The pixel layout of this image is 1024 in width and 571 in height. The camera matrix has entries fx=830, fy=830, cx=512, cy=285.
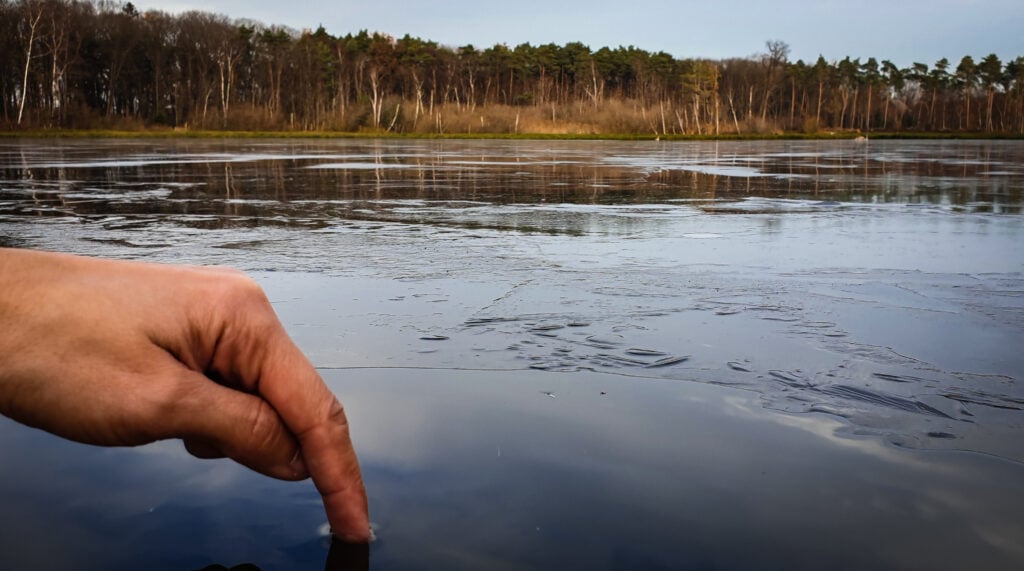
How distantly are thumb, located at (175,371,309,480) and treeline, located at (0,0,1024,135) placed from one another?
71.7 meters

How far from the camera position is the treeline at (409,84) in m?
75.4

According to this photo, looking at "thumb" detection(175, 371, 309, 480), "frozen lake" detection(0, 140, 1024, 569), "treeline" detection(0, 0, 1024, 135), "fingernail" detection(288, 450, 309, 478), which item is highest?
"treeline" detection(0, 0, 1024, 135)

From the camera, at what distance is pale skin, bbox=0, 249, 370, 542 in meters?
1.26

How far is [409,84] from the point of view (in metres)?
107

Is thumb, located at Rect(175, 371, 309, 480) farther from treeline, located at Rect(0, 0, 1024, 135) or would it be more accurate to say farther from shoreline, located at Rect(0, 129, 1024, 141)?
treeline, located at Rect(0, 0, 1024, 135)

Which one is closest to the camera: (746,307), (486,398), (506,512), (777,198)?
(506,512)

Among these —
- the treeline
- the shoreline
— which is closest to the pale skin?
the shoreline

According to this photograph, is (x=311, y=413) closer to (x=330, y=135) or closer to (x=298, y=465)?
(x=298, y=465)

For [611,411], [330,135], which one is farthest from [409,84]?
[611,411]

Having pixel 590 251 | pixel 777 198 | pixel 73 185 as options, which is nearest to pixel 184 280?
pixel 590 251

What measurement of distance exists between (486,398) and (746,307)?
2430 millimetres

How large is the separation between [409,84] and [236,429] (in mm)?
109071

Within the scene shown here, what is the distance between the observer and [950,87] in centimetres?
12550

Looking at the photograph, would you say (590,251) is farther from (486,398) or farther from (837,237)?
(486,398)
